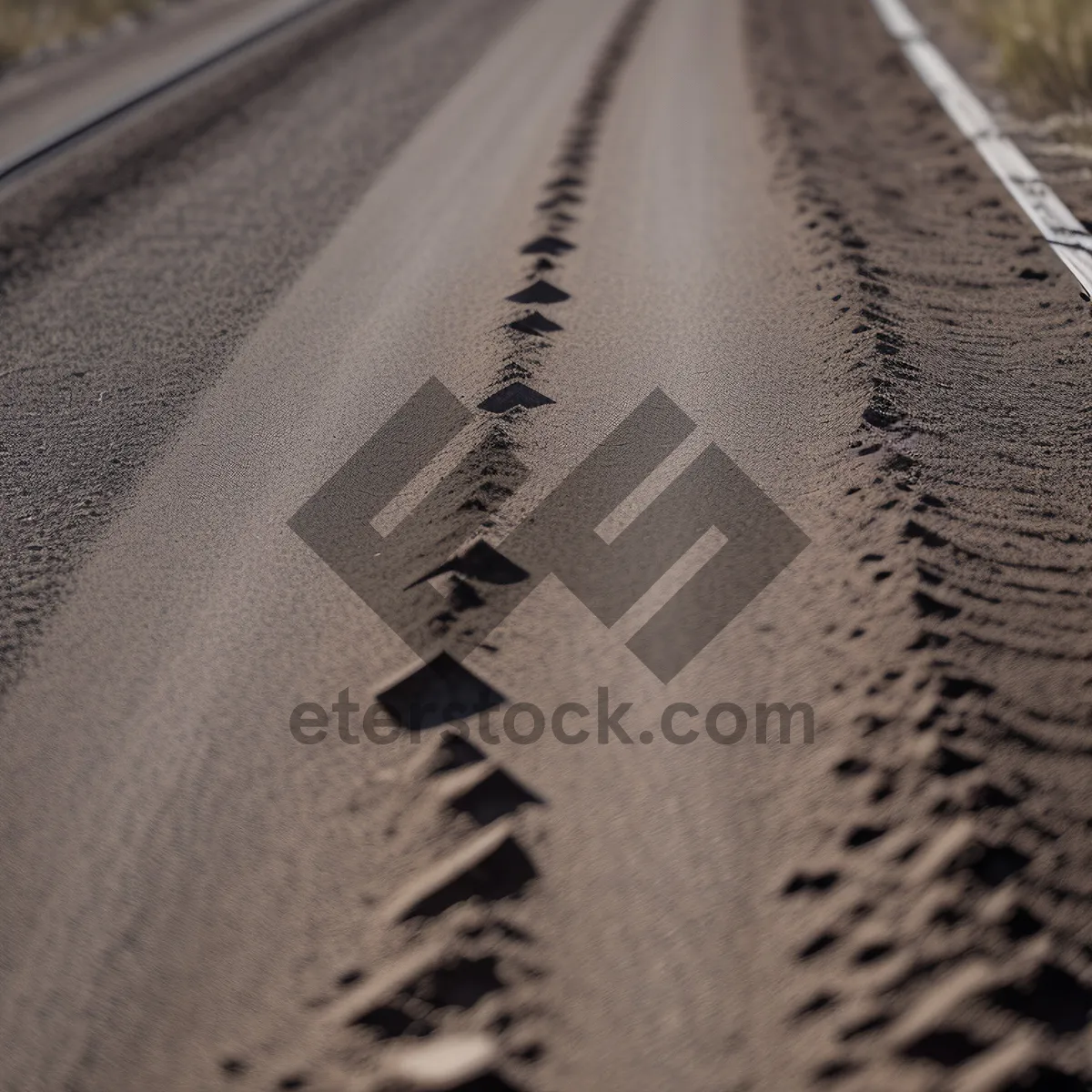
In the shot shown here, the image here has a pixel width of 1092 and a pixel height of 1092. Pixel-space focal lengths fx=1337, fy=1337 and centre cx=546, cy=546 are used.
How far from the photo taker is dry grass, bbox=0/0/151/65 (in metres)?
17.4

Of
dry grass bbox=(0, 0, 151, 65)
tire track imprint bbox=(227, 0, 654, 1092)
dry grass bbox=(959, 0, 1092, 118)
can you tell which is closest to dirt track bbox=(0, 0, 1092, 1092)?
tire track imprint bbox=(227, 0, 654, 1092)

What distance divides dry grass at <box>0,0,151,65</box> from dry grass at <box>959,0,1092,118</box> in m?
12.1

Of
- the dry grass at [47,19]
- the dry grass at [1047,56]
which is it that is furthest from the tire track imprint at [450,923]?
the dry grass at [47,19]

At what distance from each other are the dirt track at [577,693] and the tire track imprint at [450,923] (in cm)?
1

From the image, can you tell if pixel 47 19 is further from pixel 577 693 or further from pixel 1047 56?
pixel 577 693

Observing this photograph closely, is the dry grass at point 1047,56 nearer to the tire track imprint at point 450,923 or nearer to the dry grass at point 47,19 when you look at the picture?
the tire track imprint at point 450,923

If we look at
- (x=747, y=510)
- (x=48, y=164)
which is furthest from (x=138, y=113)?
(x=747, y=510)

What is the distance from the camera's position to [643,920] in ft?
9.20

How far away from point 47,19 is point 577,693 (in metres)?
18.8

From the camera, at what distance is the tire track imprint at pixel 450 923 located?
2.54 meters

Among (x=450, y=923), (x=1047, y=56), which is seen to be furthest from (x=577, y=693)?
(x=1047, y=56)

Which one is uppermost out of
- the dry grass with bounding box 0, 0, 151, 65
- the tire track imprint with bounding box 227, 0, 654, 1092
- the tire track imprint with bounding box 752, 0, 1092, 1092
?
the dry grass with bounding box 0, 0, 151, 65

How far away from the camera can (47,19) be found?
62.5ft

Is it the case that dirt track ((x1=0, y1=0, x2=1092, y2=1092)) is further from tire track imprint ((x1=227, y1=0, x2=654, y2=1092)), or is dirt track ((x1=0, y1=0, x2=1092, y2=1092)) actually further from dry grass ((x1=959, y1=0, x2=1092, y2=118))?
dry grass ((x1=959, y1=0, x2=1092, y2=118))
